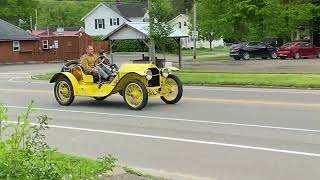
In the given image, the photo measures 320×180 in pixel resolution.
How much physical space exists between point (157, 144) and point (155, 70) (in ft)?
19.9

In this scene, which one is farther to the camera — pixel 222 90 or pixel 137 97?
pixel 222 90

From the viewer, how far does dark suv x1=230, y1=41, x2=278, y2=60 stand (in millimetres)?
48406

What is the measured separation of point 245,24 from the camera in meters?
54.7

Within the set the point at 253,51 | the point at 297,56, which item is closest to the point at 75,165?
the point at 297,56

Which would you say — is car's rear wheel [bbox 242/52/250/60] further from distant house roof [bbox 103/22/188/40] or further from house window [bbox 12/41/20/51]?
house window [bbox 12/41/20/51]

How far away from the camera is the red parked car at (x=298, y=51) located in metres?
46.8

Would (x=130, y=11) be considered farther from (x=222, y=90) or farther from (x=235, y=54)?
(x=222, y=90)

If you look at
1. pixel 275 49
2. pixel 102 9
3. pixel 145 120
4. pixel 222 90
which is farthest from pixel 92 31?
pixel 145 120

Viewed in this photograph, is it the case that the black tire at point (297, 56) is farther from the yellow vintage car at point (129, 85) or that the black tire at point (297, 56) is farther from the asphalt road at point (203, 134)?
the yellow vintage car at point (129, 85)

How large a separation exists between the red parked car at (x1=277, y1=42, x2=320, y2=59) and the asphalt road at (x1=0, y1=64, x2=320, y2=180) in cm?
2949

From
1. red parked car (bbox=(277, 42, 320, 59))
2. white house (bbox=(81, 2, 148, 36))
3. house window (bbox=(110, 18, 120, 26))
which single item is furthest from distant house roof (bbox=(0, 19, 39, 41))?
house window (bbox=(110, 18, 120, 26))

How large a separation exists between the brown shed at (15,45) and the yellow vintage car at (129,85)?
42260mm

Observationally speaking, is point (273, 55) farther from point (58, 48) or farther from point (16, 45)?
point (16, 45)

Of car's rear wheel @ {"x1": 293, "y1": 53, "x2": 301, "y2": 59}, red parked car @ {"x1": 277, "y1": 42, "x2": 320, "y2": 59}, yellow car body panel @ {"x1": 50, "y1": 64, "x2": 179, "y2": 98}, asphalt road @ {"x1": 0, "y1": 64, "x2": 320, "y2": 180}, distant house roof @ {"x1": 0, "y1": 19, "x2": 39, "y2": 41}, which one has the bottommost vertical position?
asphalt road @ {"x1": 0, "y1": 64, "x2": 320, "y2": 180}
